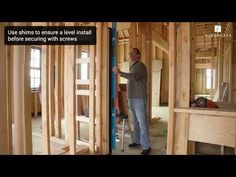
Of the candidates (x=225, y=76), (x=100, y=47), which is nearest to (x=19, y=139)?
(x=100, y=47)

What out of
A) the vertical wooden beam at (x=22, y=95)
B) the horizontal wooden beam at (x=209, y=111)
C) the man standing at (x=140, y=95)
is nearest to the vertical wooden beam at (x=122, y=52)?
the man standing at (x=140, y=95)

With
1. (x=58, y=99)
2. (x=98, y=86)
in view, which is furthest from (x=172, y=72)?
(x=58, y=99)

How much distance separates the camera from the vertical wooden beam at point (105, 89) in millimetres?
2670

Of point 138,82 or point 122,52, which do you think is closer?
point 138,82

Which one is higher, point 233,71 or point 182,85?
point 233,71

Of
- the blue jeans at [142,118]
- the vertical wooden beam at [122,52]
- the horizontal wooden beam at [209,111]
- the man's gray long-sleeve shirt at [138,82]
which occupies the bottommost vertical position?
the blue jeans at [142,118]

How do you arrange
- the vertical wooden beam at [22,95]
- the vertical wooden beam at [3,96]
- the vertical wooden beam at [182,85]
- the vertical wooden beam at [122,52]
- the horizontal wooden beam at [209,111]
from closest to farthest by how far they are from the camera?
the vertical wooden beam at [3,96] < the vertical wooden beam at [22,95] < the horizontal wooden beam at [209,111] < the vertical wooden beam at [182,85] < the vertical wooden beam at [122,52]

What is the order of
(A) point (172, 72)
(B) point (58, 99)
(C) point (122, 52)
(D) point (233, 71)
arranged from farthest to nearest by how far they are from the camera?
(C) point (122, 52) → (D) point (233, 71) → (B) point (58, 99) → (A) point (172, 72)

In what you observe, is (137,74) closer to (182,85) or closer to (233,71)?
(182,85)

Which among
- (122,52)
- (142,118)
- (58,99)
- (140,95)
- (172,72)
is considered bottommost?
(142,118)

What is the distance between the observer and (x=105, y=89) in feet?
8.95

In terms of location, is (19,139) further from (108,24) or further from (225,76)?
(225,76)

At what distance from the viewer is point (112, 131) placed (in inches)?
112

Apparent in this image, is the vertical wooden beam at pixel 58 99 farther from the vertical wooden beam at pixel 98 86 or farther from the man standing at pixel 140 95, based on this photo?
the man standing at pixel 140 95
